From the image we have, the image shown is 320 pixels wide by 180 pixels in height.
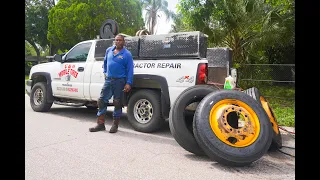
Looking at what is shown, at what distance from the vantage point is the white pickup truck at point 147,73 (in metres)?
5.09

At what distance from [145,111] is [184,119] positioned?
1405mm

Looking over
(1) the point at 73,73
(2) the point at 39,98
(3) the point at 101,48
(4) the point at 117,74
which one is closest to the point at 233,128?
(4) the point at 117,74

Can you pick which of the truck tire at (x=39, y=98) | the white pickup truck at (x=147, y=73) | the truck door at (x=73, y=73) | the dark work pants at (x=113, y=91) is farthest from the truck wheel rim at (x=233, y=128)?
the truck tire at (x=39, y=98)

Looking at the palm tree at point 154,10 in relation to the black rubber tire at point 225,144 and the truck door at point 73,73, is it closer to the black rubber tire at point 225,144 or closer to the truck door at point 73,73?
the truck door at point 73,73

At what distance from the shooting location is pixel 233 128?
12.5ft

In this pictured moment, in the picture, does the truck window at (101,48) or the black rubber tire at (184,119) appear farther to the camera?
the truck window at (101,48)

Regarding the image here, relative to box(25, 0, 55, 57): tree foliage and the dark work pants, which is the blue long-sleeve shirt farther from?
box(25, 0, 55, 57): tree foliage

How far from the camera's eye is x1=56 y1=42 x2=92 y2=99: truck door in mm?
6508

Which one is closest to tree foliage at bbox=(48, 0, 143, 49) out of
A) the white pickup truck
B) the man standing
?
the white pickup truck

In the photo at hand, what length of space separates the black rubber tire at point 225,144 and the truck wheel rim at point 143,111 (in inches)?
69.5

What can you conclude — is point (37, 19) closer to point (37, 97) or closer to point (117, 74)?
point (37, 97)

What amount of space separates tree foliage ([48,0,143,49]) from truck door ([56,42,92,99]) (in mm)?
18042
